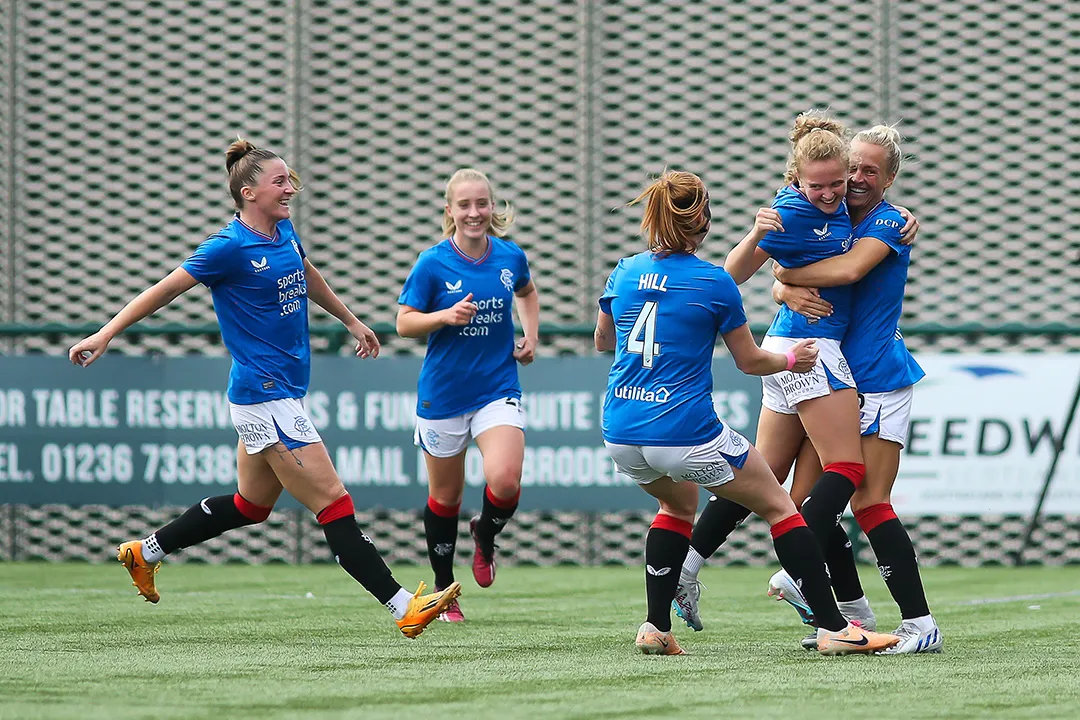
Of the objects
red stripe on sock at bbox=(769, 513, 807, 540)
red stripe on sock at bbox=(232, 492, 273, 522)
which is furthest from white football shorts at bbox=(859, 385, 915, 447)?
red stripe on sock at bbox=(232, 492, 273, 522)

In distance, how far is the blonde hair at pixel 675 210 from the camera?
458cm

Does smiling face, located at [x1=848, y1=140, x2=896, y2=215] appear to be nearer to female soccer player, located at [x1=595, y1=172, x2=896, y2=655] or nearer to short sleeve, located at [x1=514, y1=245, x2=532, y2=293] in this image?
female soccer player, located at [x1=595, y1=172, x2=896, y2=655]

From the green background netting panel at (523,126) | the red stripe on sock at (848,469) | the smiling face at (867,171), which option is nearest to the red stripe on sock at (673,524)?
the red stripe on sock at (848,469)

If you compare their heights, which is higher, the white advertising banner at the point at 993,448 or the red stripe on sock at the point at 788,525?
the red stripe on sock at the point at 788,525

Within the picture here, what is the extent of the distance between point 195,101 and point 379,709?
8.16 meters

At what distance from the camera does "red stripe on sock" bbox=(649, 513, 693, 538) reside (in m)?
4.86

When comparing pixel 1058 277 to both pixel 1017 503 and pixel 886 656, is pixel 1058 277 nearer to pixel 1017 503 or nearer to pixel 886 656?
pixel 1017 503

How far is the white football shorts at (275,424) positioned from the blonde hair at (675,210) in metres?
1.43

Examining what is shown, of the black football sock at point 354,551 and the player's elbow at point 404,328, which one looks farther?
the player's elbow at point 404,328

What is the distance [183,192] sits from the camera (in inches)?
439

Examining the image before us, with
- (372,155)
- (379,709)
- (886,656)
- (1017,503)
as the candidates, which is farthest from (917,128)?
(379,709)

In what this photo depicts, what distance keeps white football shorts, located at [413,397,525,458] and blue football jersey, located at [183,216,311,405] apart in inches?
34.8

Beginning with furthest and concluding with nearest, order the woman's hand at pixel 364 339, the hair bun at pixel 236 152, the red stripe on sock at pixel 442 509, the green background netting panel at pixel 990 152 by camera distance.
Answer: the green background netting panel at pixel 990 152 → the red stripe on sock at pixel 442 509 → the woman's hand at pixel 364 339 → the hair bun at pixel 236 152

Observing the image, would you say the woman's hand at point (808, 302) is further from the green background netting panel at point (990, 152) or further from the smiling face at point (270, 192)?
the green background netting panel at point (990, 152)
